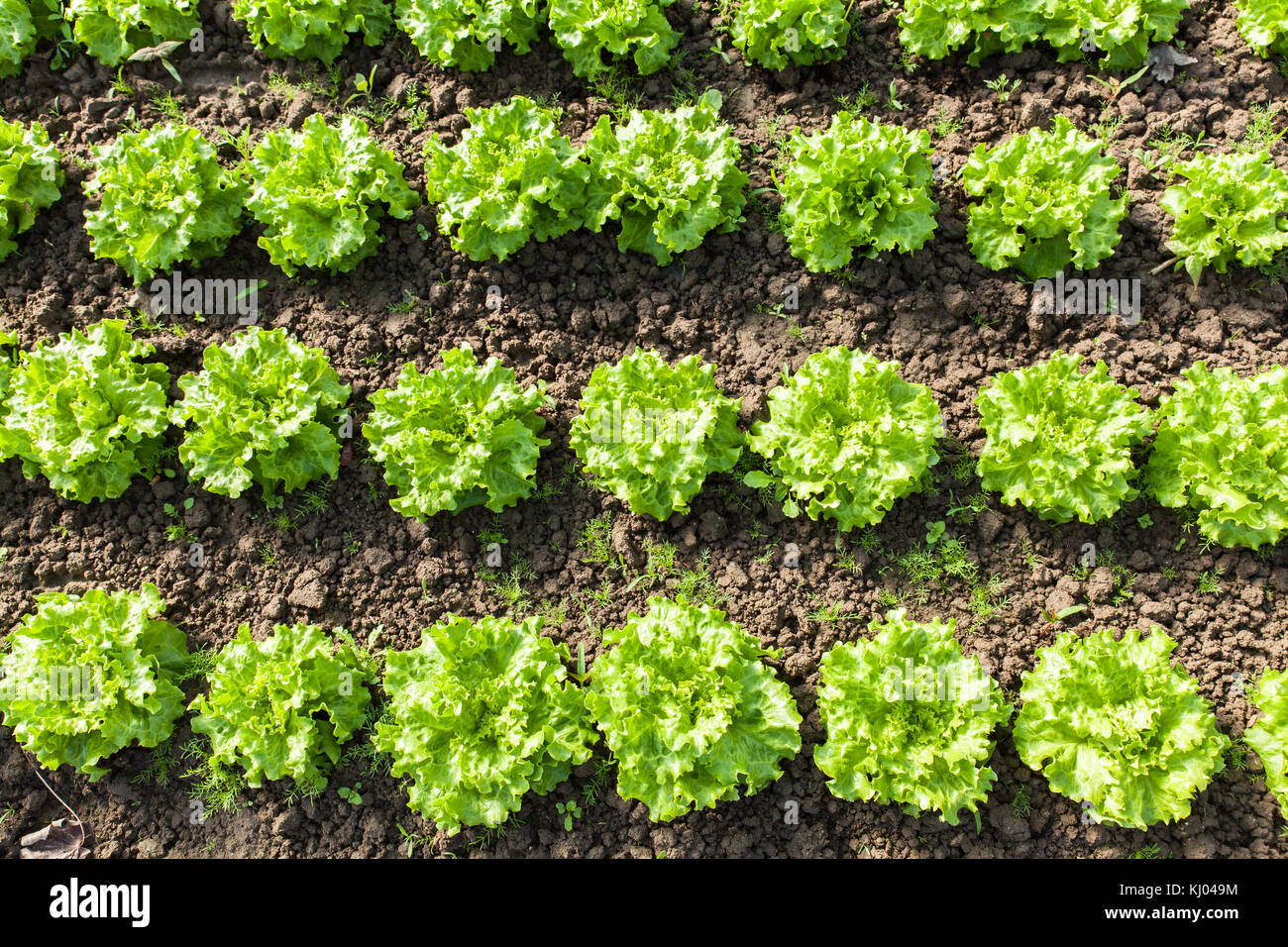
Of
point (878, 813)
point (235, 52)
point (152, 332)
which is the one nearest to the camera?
point (878, 813)

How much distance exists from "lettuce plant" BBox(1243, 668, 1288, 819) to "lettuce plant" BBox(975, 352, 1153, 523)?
165cm

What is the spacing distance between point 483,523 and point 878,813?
3.91 meters

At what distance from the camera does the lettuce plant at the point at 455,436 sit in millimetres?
A: 7359

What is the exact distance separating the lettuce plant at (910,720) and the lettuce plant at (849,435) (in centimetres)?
97

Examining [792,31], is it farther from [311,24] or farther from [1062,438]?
[311,24]

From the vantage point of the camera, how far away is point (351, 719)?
735 centimetres

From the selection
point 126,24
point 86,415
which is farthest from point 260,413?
point 126,24

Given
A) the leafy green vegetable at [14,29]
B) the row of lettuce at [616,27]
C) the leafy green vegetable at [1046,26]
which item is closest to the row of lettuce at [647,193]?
the row of lettuce at [616,27]

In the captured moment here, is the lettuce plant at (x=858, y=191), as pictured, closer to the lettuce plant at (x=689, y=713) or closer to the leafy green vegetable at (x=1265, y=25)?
the leafy green vegetable at (x=1265, y=25)

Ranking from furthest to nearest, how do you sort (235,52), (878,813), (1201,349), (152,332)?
(235,52) < (152,332) < (1201,349) < (878,813)

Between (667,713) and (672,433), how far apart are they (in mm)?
2110

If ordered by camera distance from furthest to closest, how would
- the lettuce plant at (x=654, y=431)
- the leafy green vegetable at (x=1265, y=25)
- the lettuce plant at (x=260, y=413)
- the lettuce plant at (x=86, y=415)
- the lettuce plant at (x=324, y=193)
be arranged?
the leafy green vegetable at (x=1265, y=25) < the lettuce plant at (x=324, y=193) < the lettuce plant at (x=86, y=415) < the lettuce plant at (x=260, y=413) < the lettuce plant at (x=654, y=431)

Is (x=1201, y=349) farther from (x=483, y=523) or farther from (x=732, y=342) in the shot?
(x=483, y=523)

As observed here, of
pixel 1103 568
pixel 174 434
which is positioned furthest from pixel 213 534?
pixel 1103 568
